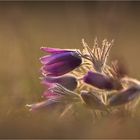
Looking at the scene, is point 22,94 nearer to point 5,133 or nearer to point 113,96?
point 5,133

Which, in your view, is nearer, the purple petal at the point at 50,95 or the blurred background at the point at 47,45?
the purple petal at the point at 50,95

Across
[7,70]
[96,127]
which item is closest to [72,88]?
[96,127]

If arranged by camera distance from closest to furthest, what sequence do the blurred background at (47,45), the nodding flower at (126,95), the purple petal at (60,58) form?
the nodding flower at (126,95) < the purple petal at (60,58) < the blurred background at (47,45)

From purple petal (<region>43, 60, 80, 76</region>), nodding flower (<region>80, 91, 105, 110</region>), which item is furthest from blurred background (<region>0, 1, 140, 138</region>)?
purple petal (<region>43, 60, 80, 76</region>)

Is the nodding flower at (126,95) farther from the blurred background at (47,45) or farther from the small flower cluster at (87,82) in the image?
the blurred background at (47,45)

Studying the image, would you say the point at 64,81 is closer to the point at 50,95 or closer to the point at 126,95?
the point at 50,95

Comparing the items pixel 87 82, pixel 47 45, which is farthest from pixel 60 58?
pixel 47 45

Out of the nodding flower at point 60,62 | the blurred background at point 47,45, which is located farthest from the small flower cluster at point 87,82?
the blurred background at point 47,45
